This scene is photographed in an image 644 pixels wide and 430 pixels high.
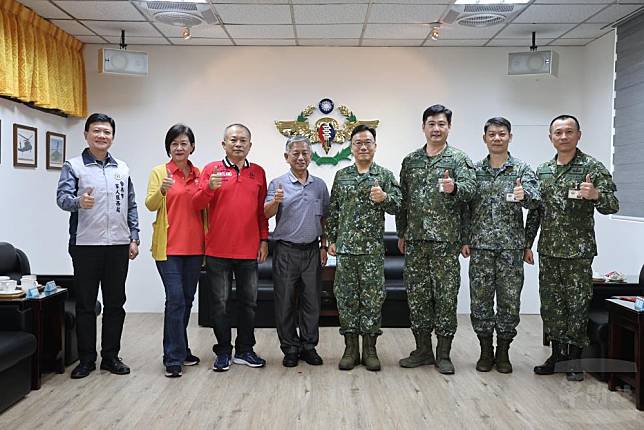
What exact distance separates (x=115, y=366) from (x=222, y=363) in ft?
2.30

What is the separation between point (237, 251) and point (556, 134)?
2.22 m

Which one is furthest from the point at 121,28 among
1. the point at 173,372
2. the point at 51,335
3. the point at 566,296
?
the point at 566,296

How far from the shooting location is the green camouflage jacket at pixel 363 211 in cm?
404

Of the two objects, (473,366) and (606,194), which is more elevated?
(606,194)

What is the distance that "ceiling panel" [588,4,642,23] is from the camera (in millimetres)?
4949

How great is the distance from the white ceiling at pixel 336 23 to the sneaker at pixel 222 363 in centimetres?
276

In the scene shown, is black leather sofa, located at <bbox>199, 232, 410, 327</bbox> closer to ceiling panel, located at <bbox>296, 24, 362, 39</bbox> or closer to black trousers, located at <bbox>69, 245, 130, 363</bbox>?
black trousers, located at <bbox>69, 245, 130, 363</bbox>

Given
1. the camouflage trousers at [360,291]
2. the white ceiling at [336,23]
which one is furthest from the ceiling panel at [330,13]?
the camouflage trousers at [360,291]

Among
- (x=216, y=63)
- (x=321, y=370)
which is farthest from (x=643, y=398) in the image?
(x=216, y=63)

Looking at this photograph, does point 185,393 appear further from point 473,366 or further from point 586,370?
point 586,370

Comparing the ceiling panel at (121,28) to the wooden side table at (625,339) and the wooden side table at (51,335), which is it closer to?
the wooden side table at (51,335)

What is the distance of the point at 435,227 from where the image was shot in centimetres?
400

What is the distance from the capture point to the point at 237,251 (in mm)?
4004

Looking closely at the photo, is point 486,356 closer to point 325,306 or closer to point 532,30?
point 325,306
